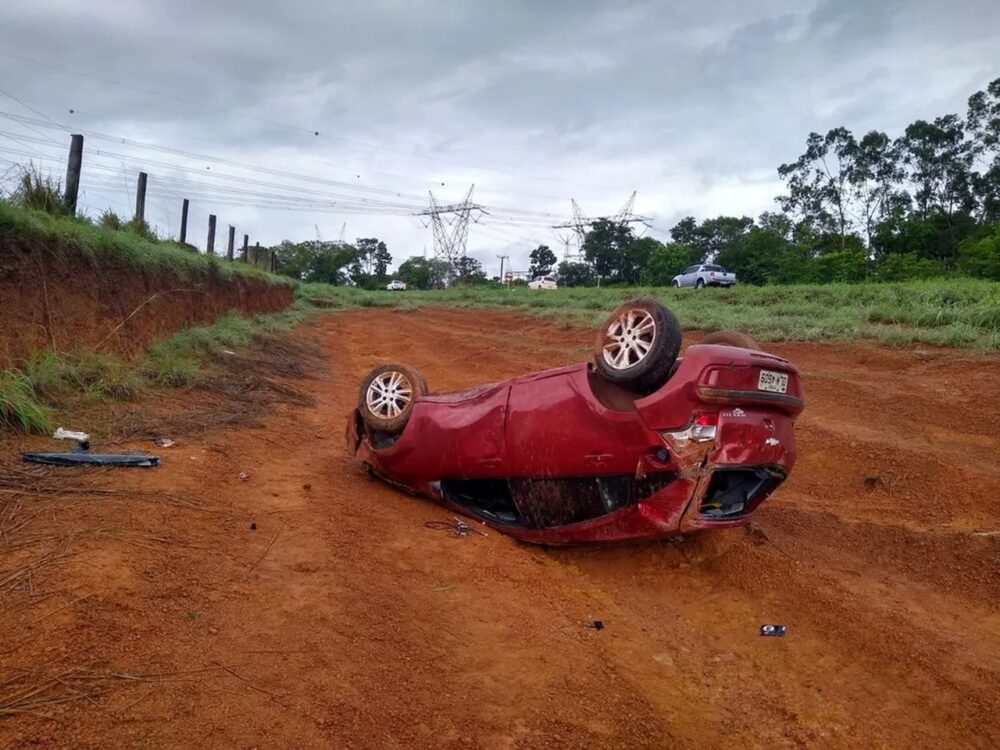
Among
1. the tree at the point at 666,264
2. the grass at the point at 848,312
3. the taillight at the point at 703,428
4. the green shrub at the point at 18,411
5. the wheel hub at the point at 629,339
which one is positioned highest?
the tree at the point at 666,264

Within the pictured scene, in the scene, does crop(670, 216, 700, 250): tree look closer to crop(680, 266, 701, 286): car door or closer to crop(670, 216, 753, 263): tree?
crop(670, 216, 753, 263): tree

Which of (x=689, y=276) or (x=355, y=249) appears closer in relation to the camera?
(x=689, y=276)

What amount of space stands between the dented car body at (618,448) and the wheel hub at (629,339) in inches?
6.9

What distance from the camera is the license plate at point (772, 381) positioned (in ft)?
11.9

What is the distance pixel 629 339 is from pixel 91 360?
5338 mm

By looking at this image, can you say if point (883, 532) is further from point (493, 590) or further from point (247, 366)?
point (247, 366)

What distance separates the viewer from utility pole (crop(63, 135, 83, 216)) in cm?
877

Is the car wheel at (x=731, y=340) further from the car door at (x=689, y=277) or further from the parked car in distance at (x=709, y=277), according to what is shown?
the car door at (x=689, y=277)

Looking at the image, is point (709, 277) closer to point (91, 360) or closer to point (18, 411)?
point (91, 360)

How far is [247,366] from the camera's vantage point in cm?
998

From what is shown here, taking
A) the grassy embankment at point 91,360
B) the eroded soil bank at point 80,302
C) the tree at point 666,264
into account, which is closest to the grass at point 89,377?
the grassy embankment at point 91,360

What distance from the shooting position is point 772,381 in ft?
12.1

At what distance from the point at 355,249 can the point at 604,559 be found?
77077 mm

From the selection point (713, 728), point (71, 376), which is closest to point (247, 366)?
point (71, 376)
